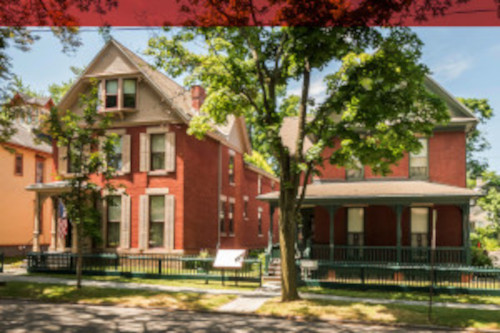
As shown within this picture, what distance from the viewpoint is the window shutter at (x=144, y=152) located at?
2394 centimetres

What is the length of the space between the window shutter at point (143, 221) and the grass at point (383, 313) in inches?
442

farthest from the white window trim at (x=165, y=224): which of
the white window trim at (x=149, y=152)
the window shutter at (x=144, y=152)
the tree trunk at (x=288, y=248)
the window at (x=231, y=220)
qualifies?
the tree trunk at (x=288, y=248)

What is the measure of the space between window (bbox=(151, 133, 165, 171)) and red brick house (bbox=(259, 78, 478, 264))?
6127mm

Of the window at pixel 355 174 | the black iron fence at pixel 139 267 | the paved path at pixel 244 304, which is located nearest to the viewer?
the paved path at pixel 244 304

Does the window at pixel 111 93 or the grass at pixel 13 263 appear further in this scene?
the window at pixel 111 93

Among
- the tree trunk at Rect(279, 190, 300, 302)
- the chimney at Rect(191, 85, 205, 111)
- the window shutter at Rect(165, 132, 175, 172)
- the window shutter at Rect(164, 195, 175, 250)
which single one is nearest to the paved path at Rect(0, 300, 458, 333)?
the tree trunk at Rect(279, 190, 300, 302)

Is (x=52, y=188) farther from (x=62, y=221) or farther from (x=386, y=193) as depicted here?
(x=386, y=193)

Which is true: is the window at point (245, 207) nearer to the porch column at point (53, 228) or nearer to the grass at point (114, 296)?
the porch column at point (53, 228)

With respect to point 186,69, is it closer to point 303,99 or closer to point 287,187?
point 303,99

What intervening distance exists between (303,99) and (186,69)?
422 cm

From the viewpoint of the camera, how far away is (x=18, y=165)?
3228 centimetres

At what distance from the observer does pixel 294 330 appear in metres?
10.9

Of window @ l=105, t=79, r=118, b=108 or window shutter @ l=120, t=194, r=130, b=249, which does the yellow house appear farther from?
window shutter @ l=120, t=194, r=130, b=249

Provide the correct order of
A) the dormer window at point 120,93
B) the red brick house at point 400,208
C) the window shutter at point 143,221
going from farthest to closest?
the dormer window at point 120,93 → the window shutter at point 143,221 → the red brick house at point 400,208
